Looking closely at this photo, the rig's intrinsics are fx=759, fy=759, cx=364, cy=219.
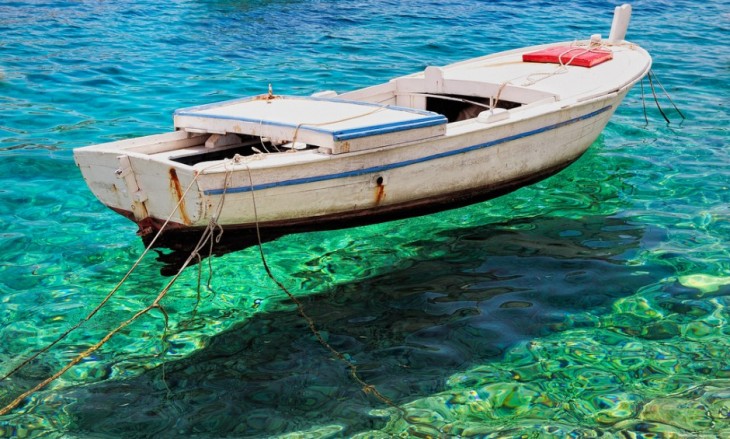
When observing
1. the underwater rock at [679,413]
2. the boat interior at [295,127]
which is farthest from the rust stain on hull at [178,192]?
the underwater rock at [679,413]

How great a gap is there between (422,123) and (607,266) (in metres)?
1.91

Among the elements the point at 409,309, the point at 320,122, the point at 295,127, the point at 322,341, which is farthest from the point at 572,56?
the point at 322,341

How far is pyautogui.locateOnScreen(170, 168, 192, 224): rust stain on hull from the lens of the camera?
5017mm

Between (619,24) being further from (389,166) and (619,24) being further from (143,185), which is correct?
(143,185)

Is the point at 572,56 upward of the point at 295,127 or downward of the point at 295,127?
upward

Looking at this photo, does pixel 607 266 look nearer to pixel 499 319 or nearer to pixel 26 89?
pixel 499 319

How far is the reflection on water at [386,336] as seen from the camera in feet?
14.5

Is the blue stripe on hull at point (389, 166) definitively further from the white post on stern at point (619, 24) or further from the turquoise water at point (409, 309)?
the white post on stern at point (619, 24)

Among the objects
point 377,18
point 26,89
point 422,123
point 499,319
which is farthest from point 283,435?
point 377,18

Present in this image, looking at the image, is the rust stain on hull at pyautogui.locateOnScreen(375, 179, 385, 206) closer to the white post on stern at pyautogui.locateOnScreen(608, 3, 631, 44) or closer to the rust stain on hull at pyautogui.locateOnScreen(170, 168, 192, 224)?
the rust stain on hull at pyautogui.locateOnScreen(170, 168, 192, 224)

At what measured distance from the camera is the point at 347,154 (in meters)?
5.43

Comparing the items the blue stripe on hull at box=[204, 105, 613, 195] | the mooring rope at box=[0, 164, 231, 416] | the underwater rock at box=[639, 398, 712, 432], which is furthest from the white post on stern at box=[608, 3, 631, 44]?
the mooring rope at box=[0, 164, 231, 416]

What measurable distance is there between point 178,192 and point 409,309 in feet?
5.97

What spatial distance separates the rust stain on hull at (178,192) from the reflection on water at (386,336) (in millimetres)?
847
